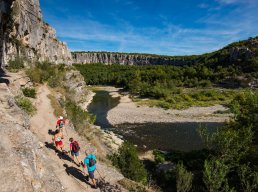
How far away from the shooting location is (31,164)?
388 inches

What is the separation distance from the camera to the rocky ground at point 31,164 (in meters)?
8.66

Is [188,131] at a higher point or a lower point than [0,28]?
lower

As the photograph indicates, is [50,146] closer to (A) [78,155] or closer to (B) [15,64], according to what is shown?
(A) [78,155]

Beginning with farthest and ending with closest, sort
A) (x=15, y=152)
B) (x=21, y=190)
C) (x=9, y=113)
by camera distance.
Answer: (x=9, y=113) → (x=15, y=152) → (x=21, y=190)

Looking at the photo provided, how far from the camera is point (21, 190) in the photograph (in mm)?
8078

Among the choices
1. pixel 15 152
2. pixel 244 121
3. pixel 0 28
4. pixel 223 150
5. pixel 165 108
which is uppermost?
pixel 0 28

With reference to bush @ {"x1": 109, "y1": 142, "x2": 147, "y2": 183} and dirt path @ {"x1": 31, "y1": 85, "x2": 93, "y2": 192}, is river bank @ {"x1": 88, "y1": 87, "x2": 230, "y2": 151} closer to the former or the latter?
bush @ {"x1": 109, "y1": 142, "x2": 147, "y2": 183}

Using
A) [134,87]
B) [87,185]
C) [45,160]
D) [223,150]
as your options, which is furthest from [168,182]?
[134,87]

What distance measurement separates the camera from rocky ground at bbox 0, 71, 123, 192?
341 inches

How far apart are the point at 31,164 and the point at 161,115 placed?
4542 centimetres

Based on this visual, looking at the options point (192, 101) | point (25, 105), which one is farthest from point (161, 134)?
point (192, 101)

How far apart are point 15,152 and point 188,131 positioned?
35073 millimetres

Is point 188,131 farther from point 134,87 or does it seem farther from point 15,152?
point 134,87

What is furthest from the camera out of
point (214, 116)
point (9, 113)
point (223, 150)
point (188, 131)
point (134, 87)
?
point (134, 87)
